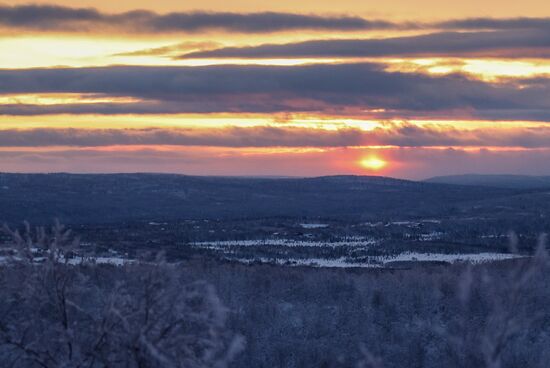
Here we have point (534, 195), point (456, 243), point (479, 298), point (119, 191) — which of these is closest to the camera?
point (479, 298)

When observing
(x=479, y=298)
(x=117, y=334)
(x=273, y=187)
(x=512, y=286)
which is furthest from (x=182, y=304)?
(x=273, y=187)

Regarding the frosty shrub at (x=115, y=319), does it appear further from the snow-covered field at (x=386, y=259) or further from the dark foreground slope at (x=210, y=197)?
the dark foreground slope at (x=210, y=197)

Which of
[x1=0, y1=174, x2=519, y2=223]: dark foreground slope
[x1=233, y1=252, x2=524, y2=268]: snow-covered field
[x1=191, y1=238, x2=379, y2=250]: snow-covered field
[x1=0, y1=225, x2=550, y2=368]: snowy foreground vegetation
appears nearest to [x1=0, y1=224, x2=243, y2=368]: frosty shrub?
[x1=0, y1=225, x2=550, y2=368]: snowy foreground vegetation

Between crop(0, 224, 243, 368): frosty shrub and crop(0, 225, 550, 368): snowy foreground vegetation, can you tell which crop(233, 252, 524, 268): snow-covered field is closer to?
crop(0, 225, 550, 368): snowy foreground vegetation

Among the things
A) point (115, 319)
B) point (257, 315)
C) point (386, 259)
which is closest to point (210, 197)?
point (386, 259)

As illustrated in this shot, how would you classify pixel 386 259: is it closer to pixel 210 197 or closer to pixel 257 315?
pixel 257 315

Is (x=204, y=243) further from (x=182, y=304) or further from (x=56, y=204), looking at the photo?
(x=56, y=204)

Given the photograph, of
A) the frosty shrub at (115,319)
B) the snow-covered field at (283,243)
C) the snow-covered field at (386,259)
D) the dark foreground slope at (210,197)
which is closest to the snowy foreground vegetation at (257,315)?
the frosty shrub at (115,319)
